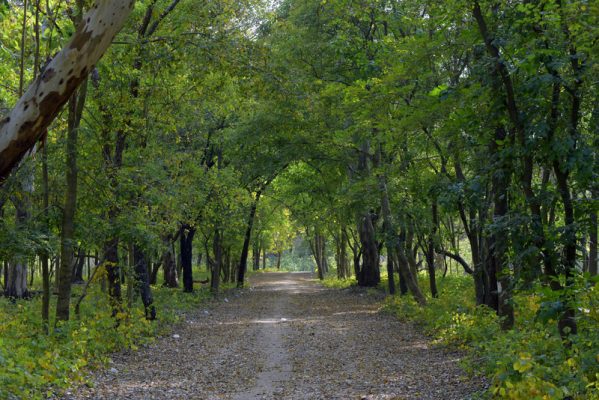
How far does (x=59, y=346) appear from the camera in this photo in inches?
358

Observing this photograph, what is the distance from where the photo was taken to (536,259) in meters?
6.94

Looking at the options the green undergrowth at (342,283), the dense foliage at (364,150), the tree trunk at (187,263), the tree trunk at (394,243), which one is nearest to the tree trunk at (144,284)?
the dense foliage at (364,150)

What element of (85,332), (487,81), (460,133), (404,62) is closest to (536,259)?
(487,81)

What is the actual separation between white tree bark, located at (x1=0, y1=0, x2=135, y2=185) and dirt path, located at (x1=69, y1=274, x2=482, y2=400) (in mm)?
3845

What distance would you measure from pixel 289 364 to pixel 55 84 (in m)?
6.97

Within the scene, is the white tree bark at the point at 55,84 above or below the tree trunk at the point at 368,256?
above

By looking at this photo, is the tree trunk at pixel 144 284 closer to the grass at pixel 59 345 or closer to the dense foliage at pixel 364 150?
the dense foliage at pixel 364 150

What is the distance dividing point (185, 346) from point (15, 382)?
6.21 meters

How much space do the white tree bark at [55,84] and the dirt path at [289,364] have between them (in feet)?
12.6

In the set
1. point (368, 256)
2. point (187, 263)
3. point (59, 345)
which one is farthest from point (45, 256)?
point (368, 256)

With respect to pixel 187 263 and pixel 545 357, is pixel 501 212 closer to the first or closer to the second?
pixel 545 357

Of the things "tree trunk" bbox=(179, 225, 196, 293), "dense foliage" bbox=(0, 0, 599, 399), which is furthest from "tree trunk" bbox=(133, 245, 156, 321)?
"tree trunk" bbox=(179, 225, 196, 293)

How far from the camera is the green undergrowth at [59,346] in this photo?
6938 mm

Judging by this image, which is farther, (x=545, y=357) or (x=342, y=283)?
(x=342, y=283)
